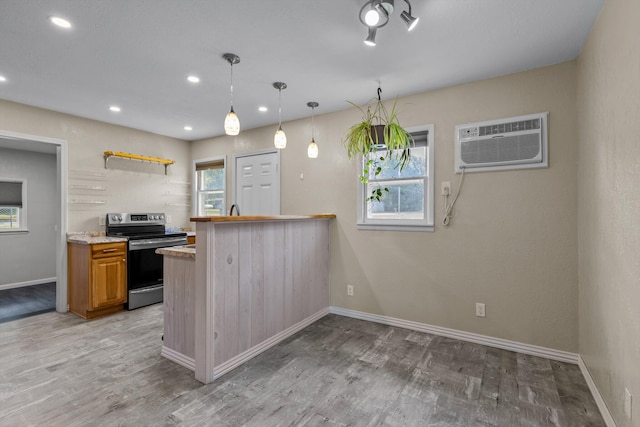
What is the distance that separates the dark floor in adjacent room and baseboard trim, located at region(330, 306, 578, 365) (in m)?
3.69

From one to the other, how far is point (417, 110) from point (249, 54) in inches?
69.3

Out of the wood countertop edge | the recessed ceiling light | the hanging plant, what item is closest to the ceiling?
the recessed ceiling light

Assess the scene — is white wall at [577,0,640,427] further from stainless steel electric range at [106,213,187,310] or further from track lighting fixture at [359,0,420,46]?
stainless steel electric range at [106,213,187,310]

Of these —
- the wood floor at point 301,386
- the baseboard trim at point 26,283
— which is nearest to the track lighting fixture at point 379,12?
the wood floor at point 301,386

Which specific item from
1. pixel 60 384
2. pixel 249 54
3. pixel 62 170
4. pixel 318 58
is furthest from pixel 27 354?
pixel 318 58

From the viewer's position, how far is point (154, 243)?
4020 mm

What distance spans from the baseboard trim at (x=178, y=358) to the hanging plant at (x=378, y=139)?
2218 millimetres

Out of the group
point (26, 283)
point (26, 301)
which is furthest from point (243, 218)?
point (26, 283)

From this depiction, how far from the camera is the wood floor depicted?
180 centimetres

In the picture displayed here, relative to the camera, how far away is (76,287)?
3.59 m

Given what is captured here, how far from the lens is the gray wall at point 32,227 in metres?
4.78

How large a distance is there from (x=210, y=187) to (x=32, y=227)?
120 inches

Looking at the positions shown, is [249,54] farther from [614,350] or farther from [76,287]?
[76,287]

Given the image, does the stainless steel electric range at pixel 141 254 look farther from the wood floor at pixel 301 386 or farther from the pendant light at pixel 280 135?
the pendant light at pixel 280 135
